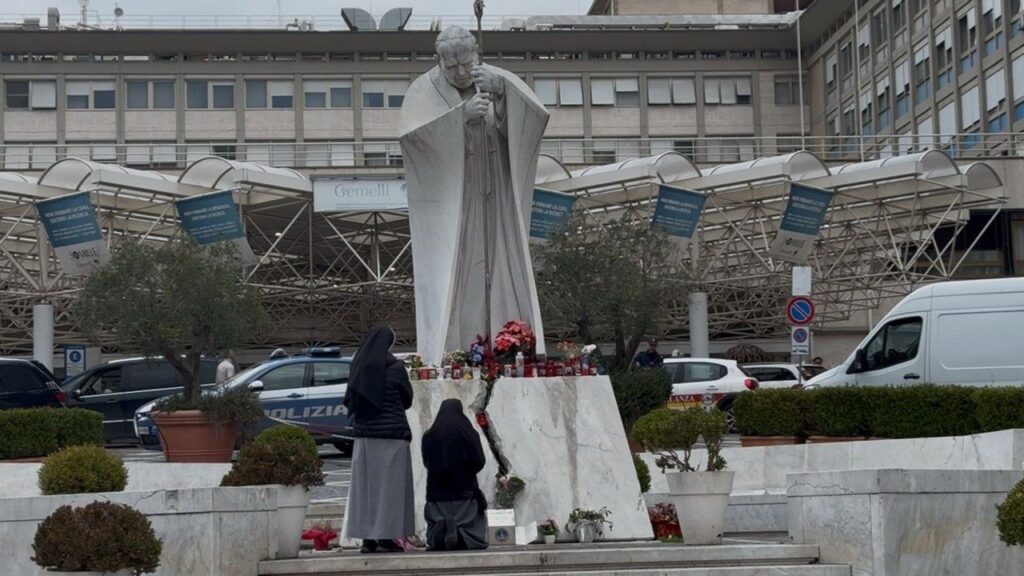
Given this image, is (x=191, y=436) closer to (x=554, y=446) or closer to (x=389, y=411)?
(x=554, y=446)

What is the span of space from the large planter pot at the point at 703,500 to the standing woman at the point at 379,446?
2041 mm

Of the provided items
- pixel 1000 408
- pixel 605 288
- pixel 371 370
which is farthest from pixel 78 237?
pixel 371 370

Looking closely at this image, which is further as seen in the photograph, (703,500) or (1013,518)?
(703,500)

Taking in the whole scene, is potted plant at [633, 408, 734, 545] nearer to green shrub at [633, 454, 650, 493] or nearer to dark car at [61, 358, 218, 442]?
green shrub at [633, 454, 650, 493]

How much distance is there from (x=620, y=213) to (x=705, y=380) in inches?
561

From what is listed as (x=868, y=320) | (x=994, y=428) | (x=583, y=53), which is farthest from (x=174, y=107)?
(x=994, y=428)

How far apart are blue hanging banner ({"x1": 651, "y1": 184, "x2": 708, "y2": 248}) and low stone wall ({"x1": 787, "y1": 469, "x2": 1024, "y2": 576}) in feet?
87.5

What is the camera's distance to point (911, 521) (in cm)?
1130

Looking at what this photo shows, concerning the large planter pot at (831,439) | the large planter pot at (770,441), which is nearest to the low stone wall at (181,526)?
the large planter pot at (831,439)

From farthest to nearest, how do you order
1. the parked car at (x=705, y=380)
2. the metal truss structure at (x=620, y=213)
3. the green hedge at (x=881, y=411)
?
1. the metal truss structure at (x=620, y=213)
2. the parked car at (x=705, y=380)
3. the green hedge at (x=881, y=411)

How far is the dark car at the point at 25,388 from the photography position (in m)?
27.1

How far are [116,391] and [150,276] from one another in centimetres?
299

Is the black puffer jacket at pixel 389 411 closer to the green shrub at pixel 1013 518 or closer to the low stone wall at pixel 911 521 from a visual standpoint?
the low stone wall at pixel 911 521

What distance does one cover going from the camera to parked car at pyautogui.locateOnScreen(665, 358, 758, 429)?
29.6m
